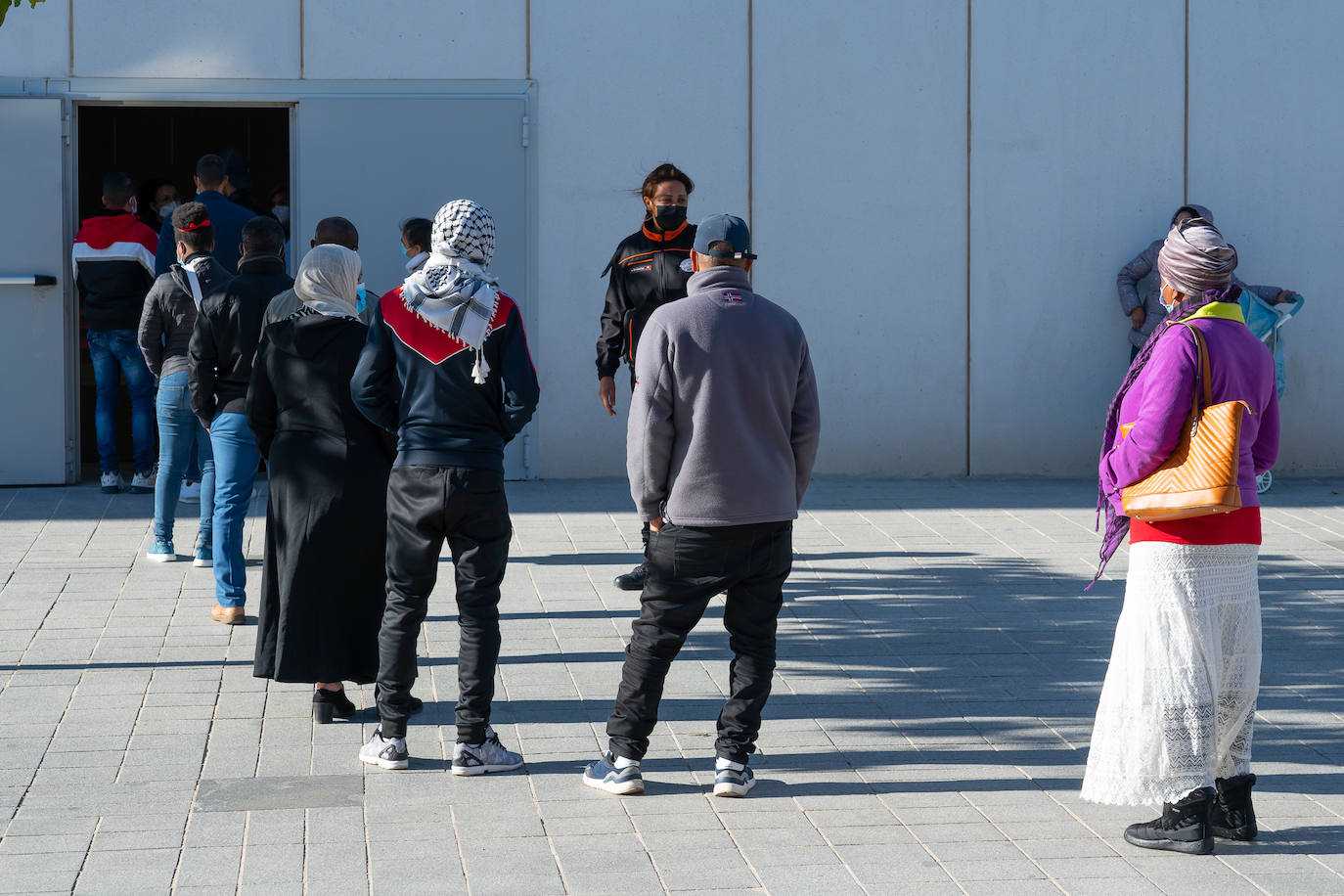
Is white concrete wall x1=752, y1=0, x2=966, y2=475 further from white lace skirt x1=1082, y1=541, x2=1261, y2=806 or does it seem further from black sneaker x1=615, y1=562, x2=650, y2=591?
white lace skirt x1=1082, y1=541, x2=1261, y2=806

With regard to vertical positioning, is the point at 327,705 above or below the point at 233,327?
below

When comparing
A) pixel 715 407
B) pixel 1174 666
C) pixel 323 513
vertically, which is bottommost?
pixel 1174 666

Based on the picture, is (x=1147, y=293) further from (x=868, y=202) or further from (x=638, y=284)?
(x=638, y=284)

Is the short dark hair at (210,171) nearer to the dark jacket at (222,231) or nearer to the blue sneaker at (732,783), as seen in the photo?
the dark jacket at (222,231)

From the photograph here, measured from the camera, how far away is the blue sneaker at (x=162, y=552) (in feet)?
28.8

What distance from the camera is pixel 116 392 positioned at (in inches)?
440

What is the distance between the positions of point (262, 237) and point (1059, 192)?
21.9 feet

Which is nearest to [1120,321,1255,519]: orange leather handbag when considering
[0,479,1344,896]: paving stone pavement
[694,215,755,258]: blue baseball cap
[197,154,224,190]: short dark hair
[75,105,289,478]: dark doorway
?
[0,479,1344,896]: paving stone pavement

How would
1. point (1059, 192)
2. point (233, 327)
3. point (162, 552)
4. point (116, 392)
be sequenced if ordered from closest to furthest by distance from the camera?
1. point (233, 327)
2. point (162, 552)
3. point (116, 392)
4. point (1059, 192)

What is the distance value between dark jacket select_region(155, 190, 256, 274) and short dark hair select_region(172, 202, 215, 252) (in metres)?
2.19

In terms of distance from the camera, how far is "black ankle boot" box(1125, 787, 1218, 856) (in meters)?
4.66

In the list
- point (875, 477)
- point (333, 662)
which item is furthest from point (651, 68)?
point (333, 662)

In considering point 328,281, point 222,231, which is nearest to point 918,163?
point 222,231

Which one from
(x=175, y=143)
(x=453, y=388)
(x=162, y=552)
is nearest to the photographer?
(x=453, y=388)
